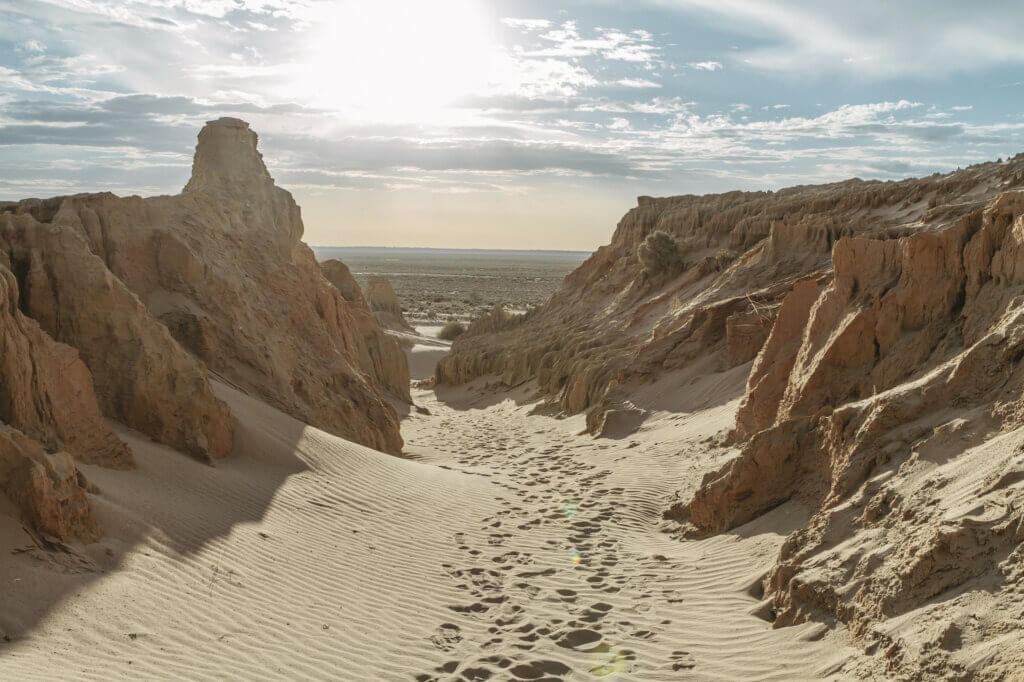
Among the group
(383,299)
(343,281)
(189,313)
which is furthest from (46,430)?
(383,299)

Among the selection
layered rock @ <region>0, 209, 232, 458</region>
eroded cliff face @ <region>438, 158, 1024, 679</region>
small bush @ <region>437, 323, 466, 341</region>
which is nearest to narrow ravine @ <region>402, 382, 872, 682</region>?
eroded cliff face @ <region>438, 158, 1024, 679</region>

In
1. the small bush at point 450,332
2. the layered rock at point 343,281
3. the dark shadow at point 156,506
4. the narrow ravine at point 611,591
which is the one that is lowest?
the small bush at point 450,332

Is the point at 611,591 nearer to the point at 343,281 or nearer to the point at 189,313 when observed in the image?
the point at 189,313

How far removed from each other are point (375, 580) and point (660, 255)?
62.0 ft

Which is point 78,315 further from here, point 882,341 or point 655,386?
point 655,386

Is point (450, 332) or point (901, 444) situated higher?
point (901, 444)

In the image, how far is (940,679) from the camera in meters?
4.16

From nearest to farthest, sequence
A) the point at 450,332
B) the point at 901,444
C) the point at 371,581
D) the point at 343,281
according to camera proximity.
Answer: the point at 901,444 → the point at 371,581 → the point at 343,281 → the point at 450,332

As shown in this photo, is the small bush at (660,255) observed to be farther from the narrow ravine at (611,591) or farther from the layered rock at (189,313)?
the narrow ravine at (611,591)

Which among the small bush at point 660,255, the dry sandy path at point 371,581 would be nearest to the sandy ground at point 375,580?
the dry sandy path at point 371,581

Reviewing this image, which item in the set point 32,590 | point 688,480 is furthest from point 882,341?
point 32,590

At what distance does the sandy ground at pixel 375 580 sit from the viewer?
5.50 m

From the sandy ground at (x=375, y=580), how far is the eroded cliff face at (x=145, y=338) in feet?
1.53

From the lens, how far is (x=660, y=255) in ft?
81.5
